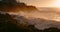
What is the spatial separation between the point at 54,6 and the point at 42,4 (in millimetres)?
327

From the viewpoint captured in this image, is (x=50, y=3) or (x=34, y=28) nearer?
(x=34, y=28)

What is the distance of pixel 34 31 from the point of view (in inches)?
66.4

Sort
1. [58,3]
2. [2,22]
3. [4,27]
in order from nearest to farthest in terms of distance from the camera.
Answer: [4,27]
[2,22]
[58,3]

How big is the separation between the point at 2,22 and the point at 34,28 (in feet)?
1.26

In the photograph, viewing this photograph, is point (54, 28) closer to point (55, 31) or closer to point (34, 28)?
point (55, 31)

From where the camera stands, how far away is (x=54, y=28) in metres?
1.75

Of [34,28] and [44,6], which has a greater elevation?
[34,28]

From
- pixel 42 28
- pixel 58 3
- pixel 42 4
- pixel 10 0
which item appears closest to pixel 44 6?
pixel 42 4

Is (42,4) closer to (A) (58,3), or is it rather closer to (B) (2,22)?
(A) (58,3)

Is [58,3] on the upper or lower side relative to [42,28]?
A: lower

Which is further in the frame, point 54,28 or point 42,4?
point 42,4

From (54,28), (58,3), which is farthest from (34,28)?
(58,3)

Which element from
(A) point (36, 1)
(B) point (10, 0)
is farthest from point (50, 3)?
(B) point (10, 0)

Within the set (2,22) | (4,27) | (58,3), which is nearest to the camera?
(4,27)
